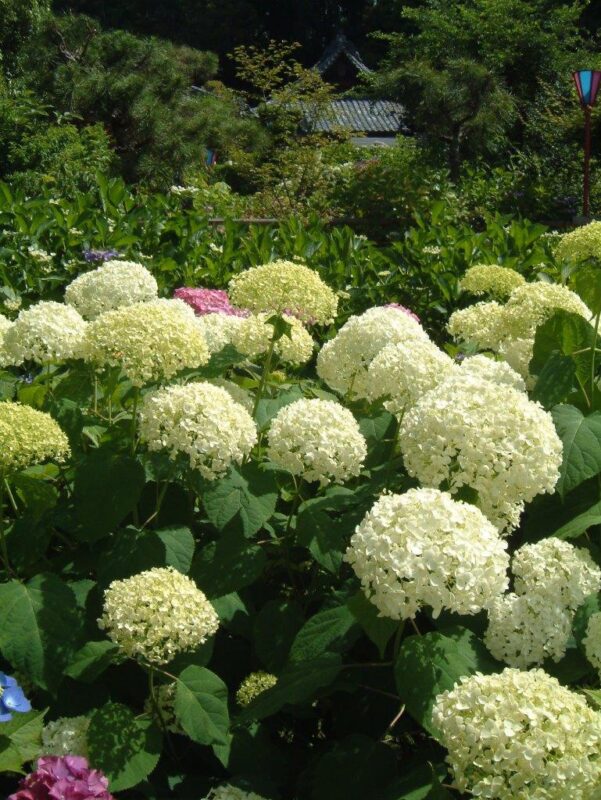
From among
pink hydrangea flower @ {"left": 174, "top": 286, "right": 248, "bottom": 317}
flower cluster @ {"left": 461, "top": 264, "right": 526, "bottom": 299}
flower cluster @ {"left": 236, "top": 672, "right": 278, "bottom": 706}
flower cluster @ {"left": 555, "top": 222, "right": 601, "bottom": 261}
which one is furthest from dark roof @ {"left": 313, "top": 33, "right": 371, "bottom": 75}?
flower cluster @ {"left": 236, "top": 672, "right": 278, "bottom": 706}

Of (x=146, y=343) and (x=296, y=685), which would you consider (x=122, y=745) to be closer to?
(x=296, y=685)

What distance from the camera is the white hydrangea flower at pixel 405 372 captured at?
2.24 m

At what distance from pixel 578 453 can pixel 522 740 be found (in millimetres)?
815

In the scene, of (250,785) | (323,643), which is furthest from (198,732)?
(323,643)

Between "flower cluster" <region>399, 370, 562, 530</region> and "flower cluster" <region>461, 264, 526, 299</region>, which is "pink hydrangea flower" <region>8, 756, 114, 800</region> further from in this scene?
"flower cluster" <region>461, 264, 526, 299</region>

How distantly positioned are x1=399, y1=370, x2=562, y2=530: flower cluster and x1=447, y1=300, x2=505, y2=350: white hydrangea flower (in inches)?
28.7

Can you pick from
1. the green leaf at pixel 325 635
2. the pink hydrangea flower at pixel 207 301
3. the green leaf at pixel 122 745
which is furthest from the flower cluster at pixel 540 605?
the pink hydrangea flower at pixel 207 301

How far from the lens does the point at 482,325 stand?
2732 mm

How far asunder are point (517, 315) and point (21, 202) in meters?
3.22

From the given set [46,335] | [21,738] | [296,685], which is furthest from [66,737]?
[46,335]

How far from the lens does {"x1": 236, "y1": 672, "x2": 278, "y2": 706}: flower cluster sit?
1.95 metres

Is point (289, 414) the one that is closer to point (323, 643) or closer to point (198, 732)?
point (323, 643)

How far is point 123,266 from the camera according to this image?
9.18 ft

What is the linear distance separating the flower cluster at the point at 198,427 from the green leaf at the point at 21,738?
53 centimetres
